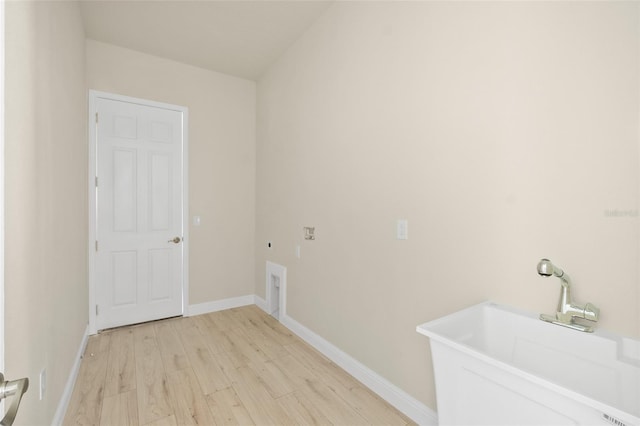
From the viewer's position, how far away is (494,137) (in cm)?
148

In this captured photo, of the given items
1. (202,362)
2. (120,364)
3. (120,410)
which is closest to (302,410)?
(202,362)

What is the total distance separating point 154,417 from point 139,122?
2.77 m

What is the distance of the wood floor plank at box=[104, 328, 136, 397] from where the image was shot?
216 centimetres

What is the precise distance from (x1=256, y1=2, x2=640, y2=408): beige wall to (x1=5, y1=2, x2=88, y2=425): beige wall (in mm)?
1772

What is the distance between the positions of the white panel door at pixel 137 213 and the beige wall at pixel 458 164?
1.59m

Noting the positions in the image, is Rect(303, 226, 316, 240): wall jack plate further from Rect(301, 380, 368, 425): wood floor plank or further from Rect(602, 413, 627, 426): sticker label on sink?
Rect(602, 413, 627, 426): sticker label on sink

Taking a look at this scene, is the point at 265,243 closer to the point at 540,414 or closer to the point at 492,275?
the point at 492,275

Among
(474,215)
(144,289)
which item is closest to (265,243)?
(144,289)

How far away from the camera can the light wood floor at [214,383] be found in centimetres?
187

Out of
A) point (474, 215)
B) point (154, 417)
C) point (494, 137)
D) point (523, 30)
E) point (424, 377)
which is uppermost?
point (523, 30)

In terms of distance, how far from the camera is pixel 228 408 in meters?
1.94

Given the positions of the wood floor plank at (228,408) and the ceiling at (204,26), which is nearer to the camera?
the wood floor plank at (228,408)

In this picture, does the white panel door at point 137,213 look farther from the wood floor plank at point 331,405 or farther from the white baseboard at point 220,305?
the wood floor plank at point 331,405

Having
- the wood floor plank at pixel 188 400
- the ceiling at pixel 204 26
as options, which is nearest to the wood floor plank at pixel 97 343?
the wood floor plank at pixel 188 400
